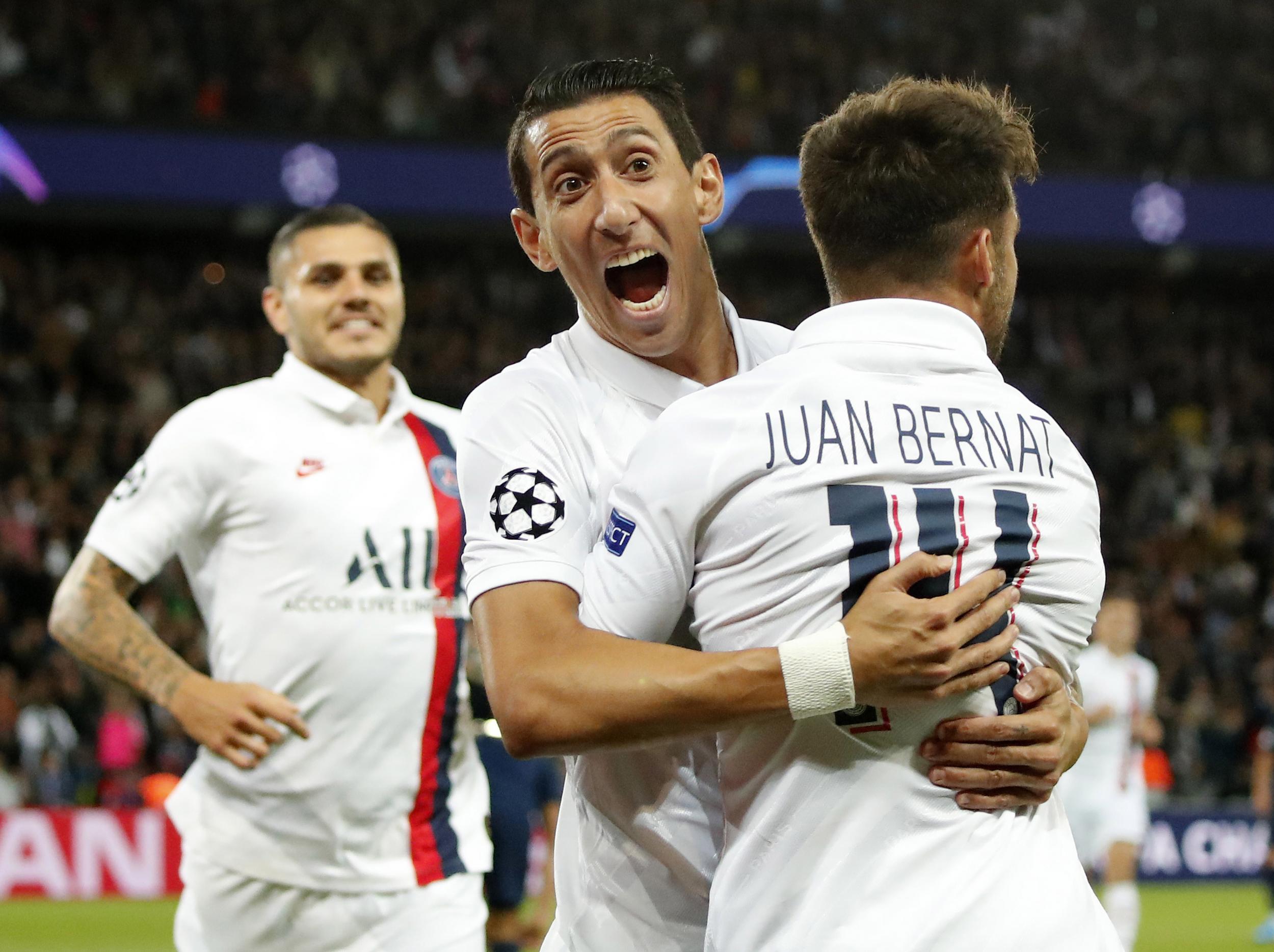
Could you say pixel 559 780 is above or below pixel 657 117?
below

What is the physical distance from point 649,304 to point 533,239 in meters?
0.30

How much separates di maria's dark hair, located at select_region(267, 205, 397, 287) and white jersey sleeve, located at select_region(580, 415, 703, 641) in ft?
9.04

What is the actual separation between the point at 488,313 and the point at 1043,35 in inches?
356

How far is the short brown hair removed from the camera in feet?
7.64

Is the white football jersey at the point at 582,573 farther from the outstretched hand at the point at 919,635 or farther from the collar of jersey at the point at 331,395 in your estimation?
the collar of jersey at the point at 331,395

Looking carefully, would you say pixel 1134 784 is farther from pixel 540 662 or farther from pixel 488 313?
pixel 488 313

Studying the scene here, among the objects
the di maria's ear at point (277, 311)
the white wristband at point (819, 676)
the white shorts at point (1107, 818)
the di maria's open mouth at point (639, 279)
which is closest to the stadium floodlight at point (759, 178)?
the white shorts at point (1107, 818)

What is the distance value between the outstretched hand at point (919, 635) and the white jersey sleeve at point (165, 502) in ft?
8.63

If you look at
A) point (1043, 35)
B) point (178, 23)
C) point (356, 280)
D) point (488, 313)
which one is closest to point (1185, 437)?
point (1043, 35)

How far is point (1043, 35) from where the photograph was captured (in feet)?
75.3

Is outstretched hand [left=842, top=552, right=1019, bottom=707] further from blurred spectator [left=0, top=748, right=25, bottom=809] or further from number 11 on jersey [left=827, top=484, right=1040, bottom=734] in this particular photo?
blurred spectator [left=0, top=748, right=25, bottom=809]

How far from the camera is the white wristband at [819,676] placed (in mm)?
2142

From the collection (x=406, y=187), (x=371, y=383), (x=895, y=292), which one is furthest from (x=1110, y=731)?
(x=406, y=187)

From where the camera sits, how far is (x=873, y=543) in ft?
7.16
